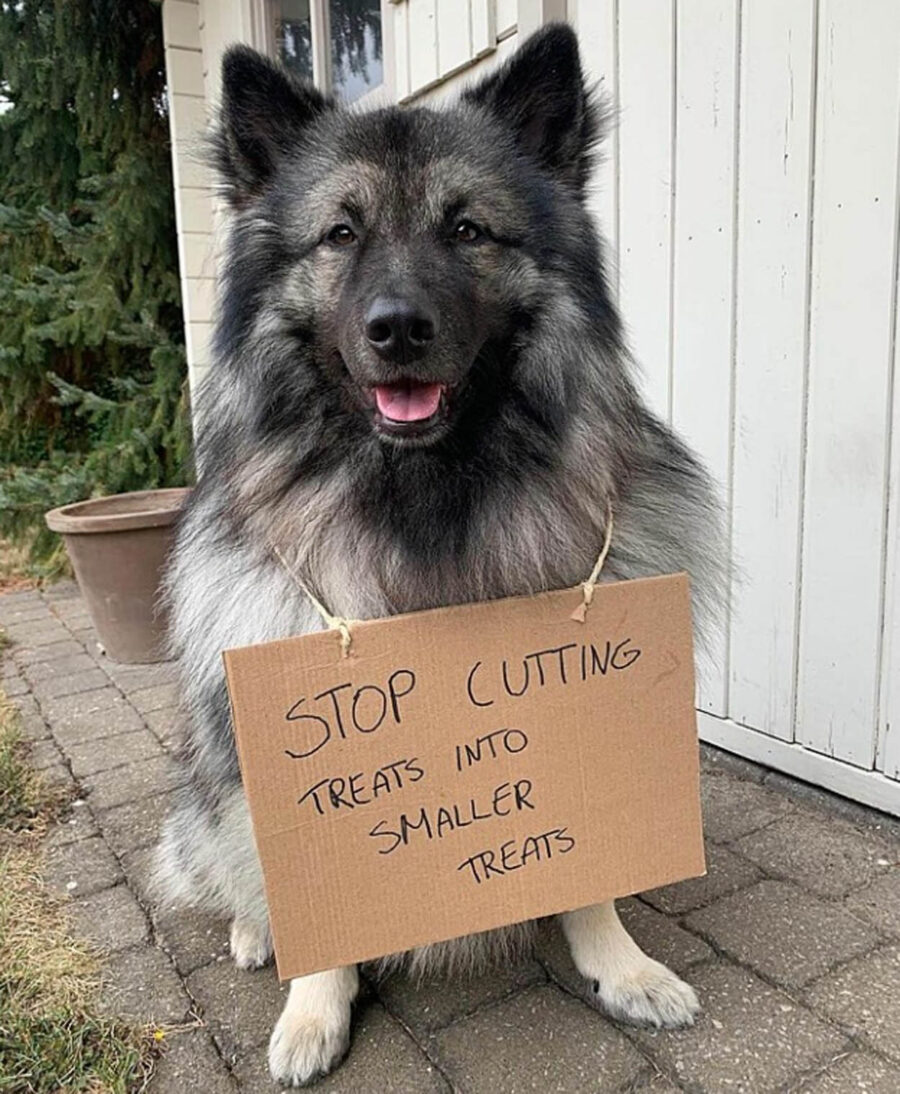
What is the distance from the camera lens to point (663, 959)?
1.71m

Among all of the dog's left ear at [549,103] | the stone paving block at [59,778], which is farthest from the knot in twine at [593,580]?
the stone paving block at [59,778]

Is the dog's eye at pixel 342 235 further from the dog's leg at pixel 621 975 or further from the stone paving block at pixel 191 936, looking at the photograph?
the stone paving block at pixel 191 936

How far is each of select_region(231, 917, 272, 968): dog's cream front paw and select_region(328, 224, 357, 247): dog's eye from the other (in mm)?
1321

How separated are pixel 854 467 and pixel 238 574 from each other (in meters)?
1.46

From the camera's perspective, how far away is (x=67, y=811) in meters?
2.48

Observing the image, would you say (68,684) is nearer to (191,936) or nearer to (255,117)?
(191,936)

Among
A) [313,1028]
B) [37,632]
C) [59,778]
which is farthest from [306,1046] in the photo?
[37,632]

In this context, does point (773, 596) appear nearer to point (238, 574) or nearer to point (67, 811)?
point (238, 574)

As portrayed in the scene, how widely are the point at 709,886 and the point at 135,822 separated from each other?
1.53 metres

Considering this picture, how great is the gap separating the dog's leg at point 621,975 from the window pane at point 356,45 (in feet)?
11.8

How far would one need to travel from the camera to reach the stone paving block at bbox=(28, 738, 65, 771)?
2.79 metres

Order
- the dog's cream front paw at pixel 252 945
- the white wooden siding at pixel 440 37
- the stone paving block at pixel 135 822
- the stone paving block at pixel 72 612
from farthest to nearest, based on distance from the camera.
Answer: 1. the stone paving block at pixel 72 612
2. the white wooden siding at pixel 440 37
3. the stone paving block at pixel 135 822
4. the dog's cream front paw at pixel 252 945

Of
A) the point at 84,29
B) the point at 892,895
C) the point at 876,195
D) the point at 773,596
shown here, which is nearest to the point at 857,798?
the point at 892,895

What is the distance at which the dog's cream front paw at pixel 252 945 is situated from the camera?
5.75ft
